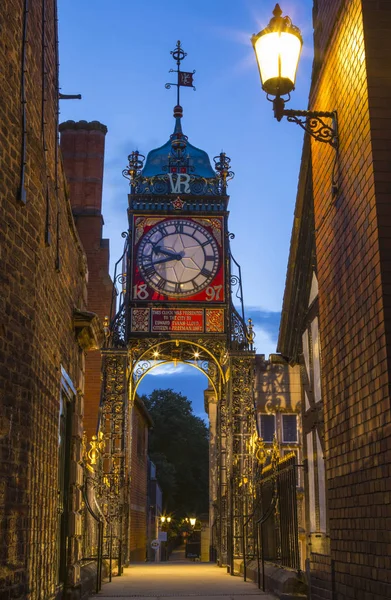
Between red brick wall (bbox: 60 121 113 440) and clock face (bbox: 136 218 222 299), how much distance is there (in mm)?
5639

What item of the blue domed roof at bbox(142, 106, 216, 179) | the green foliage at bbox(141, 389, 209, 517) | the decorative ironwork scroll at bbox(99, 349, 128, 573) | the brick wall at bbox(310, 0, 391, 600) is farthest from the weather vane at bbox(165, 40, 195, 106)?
the green foliage at bbox(141, 389, 209, 517)

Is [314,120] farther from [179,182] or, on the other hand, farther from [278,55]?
[179,182]

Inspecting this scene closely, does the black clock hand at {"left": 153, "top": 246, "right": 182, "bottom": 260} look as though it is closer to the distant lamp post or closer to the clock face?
the clock face

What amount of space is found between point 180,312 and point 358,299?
15.6m

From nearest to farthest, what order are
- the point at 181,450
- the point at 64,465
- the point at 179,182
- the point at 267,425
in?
the point at 64,465 < the point at 179,182 < the point at 267,425 < the point at 181,450

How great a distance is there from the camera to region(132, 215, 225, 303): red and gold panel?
21938 mm

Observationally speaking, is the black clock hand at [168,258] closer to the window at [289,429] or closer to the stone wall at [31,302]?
the window at [289,429]

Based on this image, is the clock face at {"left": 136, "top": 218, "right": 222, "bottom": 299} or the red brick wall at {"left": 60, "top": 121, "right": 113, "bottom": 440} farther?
the red brick wall at {"left": 60, "top": 121, "right": 113, "bottom": 440}

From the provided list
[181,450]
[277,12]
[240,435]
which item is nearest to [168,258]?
[240,435]

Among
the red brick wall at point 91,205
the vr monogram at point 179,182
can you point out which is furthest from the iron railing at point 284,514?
the red brick wall at point 91,205

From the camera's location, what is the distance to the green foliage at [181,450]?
66.9 metres

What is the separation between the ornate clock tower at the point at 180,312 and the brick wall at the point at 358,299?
539 inches

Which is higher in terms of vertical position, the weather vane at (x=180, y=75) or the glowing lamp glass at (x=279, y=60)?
the weather vane at (x=180, y=75)

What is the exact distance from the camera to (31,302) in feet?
26.3
